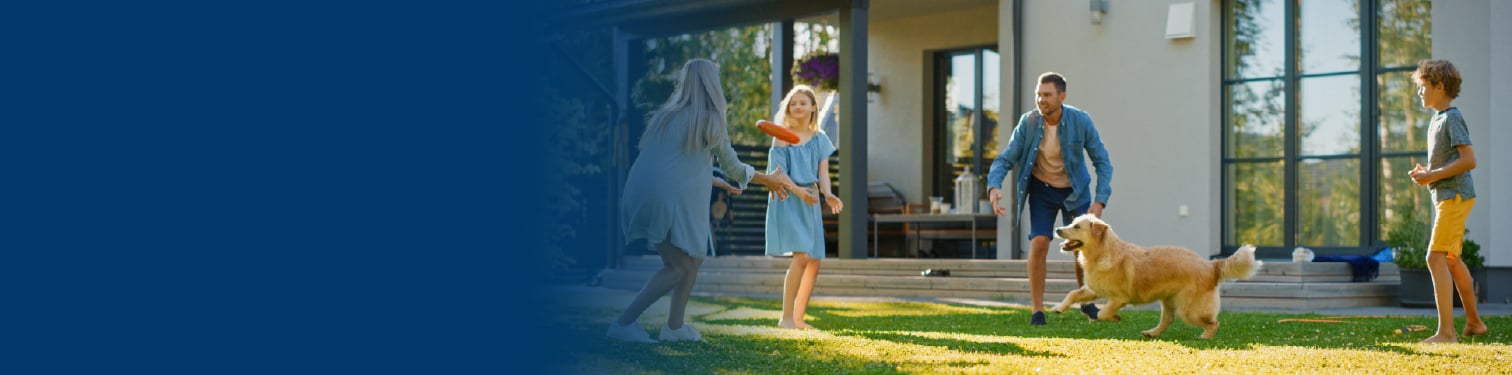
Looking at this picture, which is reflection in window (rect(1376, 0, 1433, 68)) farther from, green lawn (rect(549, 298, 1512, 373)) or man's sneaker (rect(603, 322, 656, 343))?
man's sneaker (rect(603, 322, 656, 343))

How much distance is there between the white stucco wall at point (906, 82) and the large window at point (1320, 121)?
3.12m

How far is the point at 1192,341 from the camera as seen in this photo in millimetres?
4809

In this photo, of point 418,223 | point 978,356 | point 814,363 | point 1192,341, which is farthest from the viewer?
point 1192,341

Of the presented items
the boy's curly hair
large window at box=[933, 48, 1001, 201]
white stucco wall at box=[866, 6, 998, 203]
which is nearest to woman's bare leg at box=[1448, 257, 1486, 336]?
the boy's curly hair

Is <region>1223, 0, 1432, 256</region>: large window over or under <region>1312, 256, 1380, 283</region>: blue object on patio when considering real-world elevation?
over

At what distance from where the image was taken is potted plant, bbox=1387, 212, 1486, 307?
7.98m

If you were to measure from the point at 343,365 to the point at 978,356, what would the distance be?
288 centimetres

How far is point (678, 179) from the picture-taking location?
141 inches

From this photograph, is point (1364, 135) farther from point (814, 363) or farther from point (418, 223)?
point (418, 223)

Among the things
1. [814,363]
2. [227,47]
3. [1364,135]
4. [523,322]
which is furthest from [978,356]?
[1364,135]

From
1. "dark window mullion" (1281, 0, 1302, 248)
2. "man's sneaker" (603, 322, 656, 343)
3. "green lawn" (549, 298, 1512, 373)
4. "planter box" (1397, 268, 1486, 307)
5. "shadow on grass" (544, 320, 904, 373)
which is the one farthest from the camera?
"dark window mullion" (1281, 0, 1302, 248)

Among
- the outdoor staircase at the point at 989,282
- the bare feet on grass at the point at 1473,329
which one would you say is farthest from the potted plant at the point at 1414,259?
the bare feet on grass at the point at 1473,329

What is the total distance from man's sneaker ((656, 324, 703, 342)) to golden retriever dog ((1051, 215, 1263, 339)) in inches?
71.5

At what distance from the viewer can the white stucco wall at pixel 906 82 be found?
1312cm
